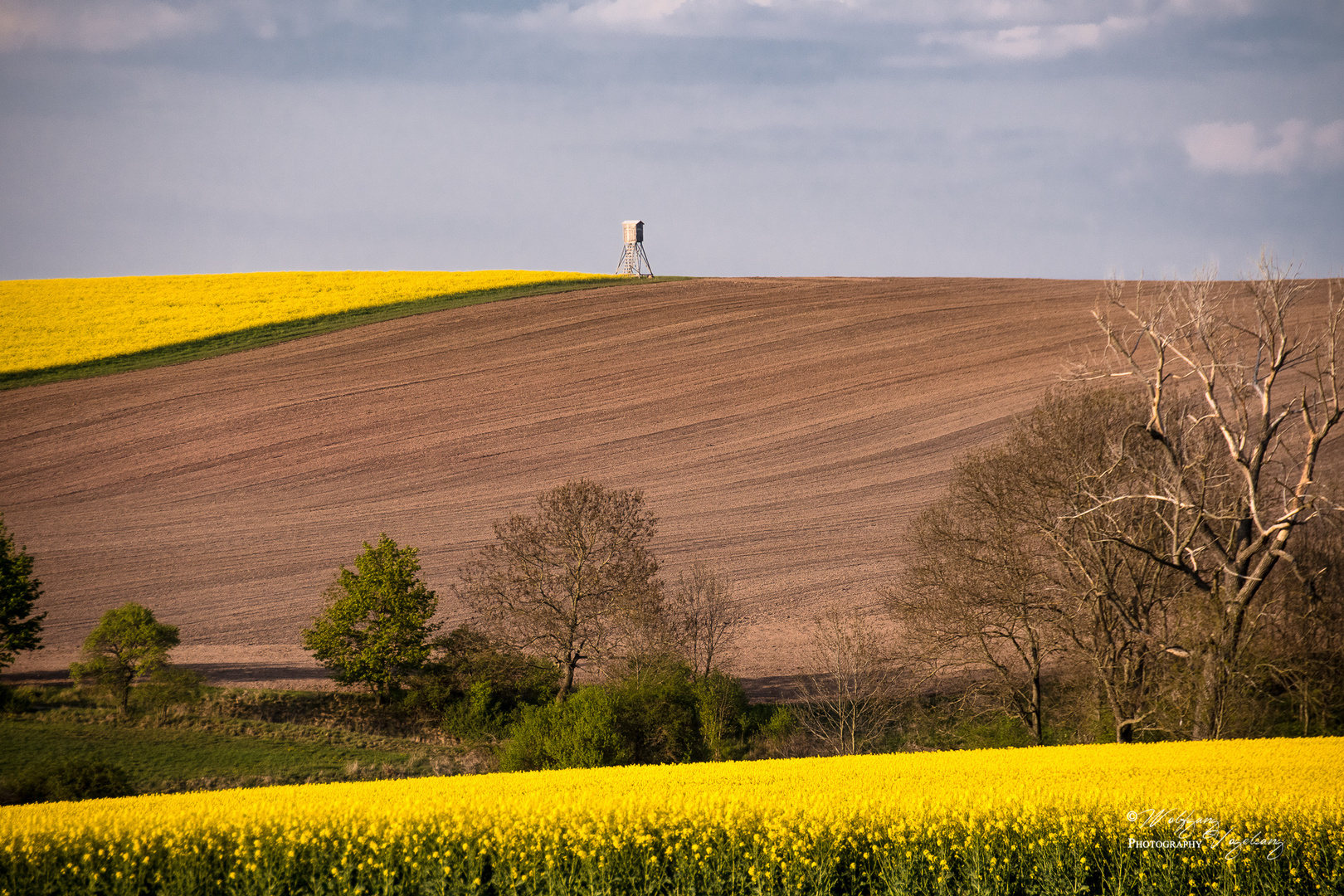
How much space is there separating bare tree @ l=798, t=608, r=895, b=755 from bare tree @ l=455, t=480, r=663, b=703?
18.5ft

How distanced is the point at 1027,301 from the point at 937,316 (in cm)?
666

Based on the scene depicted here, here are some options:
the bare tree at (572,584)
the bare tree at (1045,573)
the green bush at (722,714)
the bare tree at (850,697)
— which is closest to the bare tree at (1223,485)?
the bare tree at (1045,573)

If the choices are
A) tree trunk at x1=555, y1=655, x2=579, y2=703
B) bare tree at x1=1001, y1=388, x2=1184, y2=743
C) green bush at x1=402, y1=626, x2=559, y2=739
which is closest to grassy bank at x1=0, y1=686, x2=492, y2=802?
green bush at x1=402, y1=626, x2=559, y2=739

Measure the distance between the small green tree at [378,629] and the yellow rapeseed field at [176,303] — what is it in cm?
3175

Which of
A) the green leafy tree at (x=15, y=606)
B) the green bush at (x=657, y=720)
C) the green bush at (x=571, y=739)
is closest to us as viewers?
the green bush at (x=571, y=739)

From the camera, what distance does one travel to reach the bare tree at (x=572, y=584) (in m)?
26.3

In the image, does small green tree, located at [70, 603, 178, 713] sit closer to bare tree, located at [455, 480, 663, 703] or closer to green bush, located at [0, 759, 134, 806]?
green bush, located at [0, 759, 134, 806]

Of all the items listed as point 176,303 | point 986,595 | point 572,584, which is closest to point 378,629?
point 572,584

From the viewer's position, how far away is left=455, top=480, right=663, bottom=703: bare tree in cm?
2633

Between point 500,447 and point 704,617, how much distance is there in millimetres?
17269

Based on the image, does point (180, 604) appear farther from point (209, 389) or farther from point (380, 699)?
point (209, 389)

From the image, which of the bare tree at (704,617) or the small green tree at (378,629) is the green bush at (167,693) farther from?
the bare tree at (704,617)

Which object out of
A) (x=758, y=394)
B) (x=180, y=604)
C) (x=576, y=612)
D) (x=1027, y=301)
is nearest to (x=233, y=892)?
(x=576, y=612)

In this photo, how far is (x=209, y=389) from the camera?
46.2 metres
